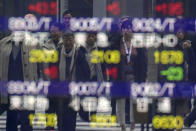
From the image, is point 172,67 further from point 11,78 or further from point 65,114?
point 11,78

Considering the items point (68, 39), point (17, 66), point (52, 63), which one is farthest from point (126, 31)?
point (17, 66)

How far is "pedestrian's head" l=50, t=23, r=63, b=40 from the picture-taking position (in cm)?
575

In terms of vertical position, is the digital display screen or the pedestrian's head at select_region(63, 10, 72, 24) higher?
the pedestrian's head at select_region(63, 10, 72, 24)

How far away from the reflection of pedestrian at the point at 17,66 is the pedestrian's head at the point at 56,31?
0.64ft

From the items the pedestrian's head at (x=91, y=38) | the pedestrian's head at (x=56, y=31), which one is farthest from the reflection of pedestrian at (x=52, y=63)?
the pedestrian's head at (x=91, y=38)

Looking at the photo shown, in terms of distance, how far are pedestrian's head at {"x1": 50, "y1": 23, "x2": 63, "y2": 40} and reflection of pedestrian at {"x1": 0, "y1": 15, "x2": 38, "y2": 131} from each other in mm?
194

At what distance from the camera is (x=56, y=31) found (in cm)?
578

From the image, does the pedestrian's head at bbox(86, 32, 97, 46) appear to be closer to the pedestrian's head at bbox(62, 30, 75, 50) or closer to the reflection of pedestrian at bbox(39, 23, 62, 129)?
the pedestrian's head at bbox(62, 30, 75, 50)

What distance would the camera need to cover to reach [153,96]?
573 centimetres

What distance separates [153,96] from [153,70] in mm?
238

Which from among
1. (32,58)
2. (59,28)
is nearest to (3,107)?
(32,58)

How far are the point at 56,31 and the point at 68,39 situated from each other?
135 mm

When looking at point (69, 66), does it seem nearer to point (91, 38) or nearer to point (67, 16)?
point (91, 38)

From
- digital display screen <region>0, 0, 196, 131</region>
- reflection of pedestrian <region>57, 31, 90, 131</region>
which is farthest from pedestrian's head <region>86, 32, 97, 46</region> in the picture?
reflection of pedestrian <region>57, 31, 90, 131</region>
